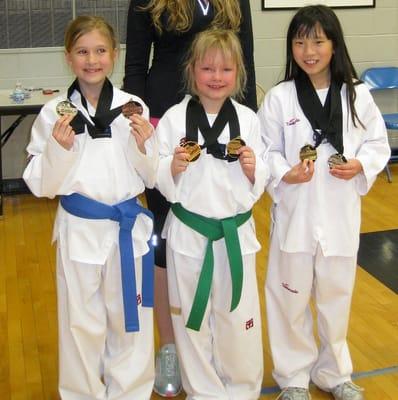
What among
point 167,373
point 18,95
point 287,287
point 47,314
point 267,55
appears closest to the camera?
point 287,287

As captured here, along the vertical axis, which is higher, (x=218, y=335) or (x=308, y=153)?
(x=308, y=153)

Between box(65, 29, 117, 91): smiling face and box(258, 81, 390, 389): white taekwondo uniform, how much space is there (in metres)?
0.60

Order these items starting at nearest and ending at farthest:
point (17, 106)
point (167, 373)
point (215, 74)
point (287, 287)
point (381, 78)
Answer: point (215, 74) < point (287, 287) < point (167, 373) < point (17, 106) < point (381, 78)

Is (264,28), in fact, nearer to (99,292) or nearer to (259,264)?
(259,264)

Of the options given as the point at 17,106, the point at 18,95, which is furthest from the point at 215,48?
the point at 18,95

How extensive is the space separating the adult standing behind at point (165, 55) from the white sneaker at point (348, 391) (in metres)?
0.61

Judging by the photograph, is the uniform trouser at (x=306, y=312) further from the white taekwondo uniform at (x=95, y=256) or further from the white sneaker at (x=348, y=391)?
the white taekwondo uniform at (x=95, y=256)

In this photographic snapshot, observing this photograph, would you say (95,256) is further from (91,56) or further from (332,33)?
(332,33)

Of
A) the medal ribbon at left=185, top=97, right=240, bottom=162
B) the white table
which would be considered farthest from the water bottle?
the medal ribbon at left=185, top=97, right=240, bottom=162

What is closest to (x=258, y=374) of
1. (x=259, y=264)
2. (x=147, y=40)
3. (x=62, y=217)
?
(x=62, y=217)

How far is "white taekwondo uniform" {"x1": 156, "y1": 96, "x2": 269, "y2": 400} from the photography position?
2090 millimetres

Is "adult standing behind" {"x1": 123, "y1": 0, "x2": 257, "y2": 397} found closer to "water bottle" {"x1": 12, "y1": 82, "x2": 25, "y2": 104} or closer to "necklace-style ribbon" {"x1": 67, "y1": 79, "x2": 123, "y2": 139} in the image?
"necklace-style ribbon" {"x1": 67, "y1": 79, "x2": 123, "y2": 139}

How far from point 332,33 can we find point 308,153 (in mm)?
429

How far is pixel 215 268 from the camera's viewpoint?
216cm
